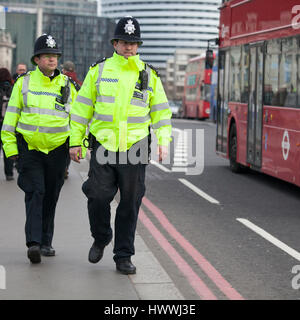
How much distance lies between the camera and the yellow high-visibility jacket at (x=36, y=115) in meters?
6.83

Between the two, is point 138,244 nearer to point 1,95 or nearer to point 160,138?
point 160,138

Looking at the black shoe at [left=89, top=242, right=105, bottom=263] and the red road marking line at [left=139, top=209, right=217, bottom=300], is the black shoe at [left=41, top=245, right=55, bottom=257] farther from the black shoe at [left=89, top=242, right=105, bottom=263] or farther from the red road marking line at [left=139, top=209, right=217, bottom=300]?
the red road marking line at [left=139, top=209, right=217, bottom=300]

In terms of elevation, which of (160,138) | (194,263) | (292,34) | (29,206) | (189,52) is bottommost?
(194,263)

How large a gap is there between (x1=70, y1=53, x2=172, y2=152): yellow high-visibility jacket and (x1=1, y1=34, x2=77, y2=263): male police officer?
21.6 inches

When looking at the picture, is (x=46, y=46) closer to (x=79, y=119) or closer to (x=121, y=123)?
(x=79, y=119)

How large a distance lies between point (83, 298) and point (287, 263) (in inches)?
91.2

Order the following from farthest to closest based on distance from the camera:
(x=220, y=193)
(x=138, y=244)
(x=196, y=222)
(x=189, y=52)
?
(x=189, y=52)
(x=220, y=193)
(x=196, y=222)
(x=138, y=244)

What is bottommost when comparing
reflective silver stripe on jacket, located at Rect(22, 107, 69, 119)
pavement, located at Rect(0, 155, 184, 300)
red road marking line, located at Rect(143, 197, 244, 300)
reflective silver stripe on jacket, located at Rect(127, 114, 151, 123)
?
red road marking line, located at Rect(143, 197, 244, 300)

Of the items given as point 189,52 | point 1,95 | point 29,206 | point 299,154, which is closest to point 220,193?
point 299,154

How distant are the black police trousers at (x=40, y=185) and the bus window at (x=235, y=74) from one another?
27.0 feet

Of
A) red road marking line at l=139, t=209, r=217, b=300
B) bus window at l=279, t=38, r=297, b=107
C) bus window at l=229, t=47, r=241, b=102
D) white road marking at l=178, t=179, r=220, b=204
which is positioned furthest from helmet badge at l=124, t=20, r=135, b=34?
bus window at l=229, t=47, r=241, b=102

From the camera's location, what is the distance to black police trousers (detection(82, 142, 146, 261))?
6.30 metres

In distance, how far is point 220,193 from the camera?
12.2 meters

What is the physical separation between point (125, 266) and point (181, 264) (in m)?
0.87
